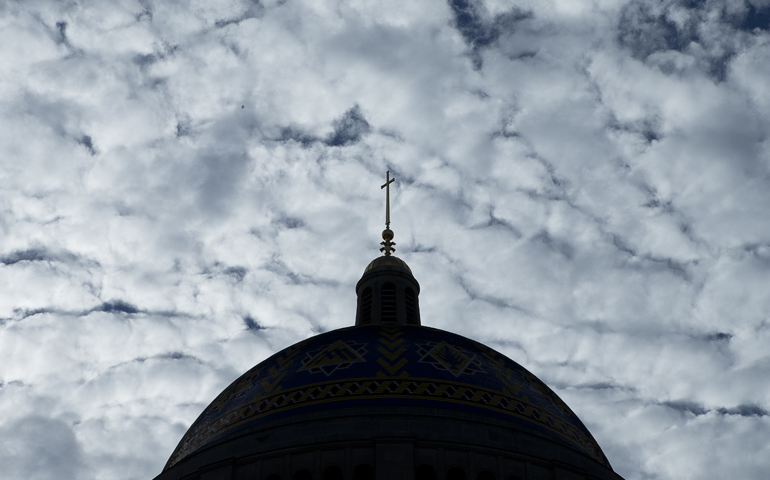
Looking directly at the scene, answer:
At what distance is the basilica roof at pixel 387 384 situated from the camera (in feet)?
97.2

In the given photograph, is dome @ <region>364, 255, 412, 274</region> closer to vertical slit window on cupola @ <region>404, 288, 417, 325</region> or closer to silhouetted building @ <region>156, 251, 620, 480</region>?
vertical slit window on cupola @ <region>404, 288, 417, 325</region>

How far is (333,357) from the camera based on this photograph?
105 feet

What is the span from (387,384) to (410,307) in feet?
36.5

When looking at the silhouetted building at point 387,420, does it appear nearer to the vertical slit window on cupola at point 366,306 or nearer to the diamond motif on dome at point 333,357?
the diamond motif on dome at point 333,357

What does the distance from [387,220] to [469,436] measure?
18.8 metres

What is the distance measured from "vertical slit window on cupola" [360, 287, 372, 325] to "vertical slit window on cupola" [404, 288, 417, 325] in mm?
1606

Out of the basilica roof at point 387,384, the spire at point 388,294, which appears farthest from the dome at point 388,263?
the basilica roof at point 387,384

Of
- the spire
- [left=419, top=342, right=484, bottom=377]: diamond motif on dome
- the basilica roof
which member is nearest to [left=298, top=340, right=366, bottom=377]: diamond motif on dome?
the basilica roof

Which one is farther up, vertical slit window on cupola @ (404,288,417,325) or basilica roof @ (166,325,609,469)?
vertical slit window on cupola @ (404,288,417,325)

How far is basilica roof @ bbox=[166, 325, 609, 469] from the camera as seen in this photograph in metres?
29.6

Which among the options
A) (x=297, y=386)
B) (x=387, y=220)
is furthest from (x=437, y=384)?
(x=387, y=220)

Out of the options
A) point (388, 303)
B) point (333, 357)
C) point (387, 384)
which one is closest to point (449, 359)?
point (387, 384)

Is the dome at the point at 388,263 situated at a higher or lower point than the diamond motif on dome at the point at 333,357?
higher

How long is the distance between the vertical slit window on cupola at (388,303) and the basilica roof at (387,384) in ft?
16.1
